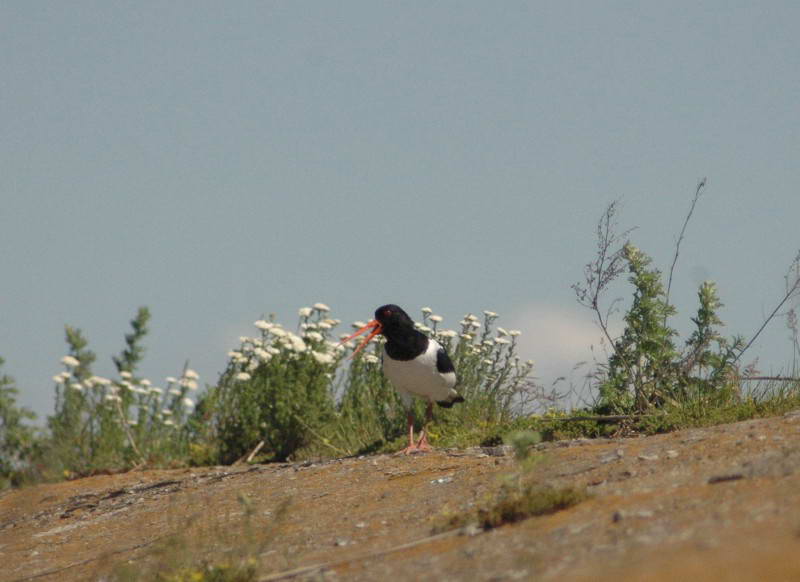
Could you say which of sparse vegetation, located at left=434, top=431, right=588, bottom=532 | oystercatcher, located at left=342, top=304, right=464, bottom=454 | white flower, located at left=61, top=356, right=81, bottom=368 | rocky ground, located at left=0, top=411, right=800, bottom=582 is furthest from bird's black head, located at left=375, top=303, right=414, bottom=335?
sparse vegetation, located at left=434, top=431, right=588, bottom=532

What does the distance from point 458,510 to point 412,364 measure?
4.05 metres

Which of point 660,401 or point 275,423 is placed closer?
point 660,401

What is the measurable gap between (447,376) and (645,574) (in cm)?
649

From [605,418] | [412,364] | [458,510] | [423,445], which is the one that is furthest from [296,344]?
[458,510]

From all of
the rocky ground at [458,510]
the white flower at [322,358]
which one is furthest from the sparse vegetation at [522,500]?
the white flower at [322,358]

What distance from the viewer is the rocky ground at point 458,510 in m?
3.75

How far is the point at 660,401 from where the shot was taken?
28.3ft

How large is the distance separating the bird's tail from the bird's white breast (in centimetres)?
35

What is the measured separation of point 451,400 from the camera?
10.5 m

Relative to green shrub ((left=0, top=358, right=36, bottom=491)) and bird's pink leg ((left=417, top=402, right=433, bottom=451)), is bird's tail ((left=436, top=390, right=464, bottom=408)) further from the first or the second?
green shrub ((left=0, top=358, right=36, bottom=491))

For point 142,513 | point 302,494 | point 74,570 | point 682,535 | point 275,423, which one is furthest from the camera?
point 275,423

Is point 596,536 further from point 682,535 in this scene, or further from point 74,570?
point 74,570

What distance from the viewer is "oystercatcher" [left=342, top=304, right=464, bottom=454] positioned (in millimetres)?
9703

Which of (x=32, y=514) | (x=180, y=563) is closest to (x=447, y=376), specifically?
(x=32, y=514)
